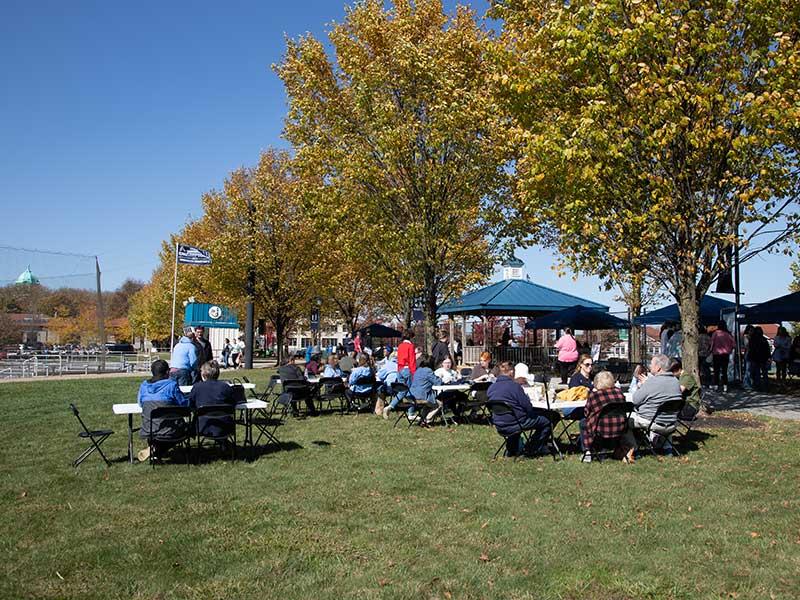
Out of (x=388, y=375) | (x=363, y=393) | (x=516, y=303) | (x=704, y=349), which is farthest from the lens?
(x=516, y=303)

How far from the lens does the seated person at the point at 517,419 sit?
8297 millimetres

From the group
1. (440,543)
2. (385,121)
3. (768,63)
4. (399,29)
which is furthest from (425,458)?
(399,29)

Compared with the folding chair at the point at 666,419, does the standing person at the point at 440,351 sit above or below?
above

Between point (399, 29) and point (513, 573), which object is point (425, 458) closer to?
point (513, 573)

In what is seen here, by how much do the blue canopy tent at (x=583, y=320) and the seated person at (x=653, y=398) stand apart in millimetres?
12578

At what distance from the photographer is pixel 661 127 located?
431 inches

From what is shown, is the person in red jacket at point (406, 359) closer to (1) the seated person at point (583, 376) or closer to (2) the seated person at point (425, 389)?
(2) the seated person at point (425, 389)

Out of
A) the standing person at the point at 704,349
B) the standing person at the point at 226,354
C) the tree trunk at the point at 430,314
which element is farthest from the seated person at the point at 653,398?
the standing person at the point at 226,354

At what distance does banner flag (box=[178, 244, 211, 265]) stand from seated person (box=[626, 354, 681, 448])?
831 inches

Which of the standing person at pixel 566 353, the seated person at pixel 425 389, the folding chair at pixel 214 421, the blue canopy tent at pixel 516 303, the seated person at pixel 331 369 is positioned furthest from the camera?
the blue canopy tent at pixel 516 303

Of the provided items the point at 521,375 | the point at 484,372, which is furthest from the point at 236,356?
the point at 521,375

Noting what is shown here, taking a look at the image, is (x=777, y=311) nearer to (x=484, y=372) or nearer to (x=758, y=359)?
(x=758, y=359)

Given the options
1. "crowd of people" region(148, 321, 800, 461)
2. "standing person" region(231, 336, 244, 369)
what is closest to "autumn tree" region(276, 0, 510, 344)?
→ "crowd of people" region(148, 321, 800, 461)

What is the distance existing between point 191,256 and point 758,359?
773 inches
